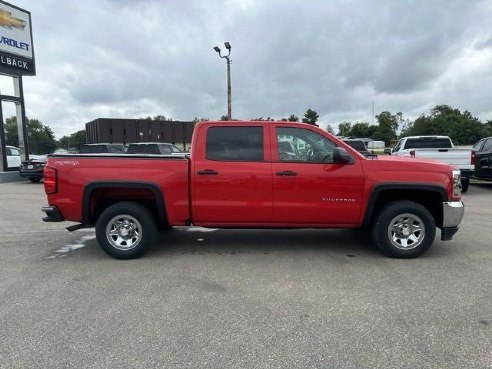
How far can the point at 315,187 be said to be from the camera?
18.6ft

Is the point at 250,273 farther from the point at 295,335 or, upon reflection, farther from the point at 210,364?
the point at 210,364

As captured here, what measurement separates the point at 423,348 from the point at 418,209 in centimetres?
272

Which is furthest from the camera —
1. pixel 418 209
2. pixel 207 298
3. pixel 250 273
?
pixel 418 209

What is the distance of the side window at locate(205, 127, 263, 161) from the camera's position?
5.82 meters

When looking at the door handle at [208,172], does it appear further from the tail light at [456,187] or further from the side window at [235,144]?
the tail light at [456,187]

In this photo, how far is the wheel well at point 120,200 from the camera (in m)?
5.80

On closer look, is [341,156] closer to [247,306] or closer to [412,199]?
[412,199]

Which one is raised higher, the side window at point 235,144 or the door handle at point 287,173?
the side window at point 235,144

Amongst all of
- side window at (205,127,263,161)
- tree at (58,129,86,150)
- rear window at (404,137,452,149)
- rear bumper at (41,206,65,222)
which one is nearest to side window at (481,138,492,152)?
rear window at (404,137,452,149)

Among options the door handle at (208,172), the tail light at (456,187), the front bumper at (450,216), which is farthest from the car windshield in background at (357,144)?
the door handle at (208,172)

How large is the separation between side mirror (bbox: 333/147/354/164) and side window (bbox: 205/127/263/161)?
986mm

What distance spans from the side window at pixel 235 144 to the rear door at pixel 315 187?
282 mm

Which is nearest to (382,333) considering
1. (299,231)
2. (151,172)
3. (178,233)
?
(151,172)

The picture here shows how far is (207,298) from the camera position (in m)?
4.37
